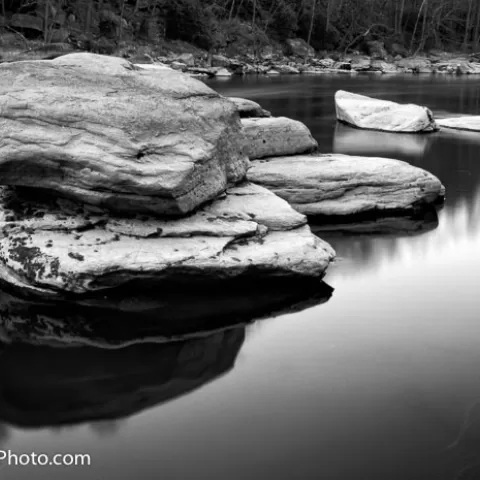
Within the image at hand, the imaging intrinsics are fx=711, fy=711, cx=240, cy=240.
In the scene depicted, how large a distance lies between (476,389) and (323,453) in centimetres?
186

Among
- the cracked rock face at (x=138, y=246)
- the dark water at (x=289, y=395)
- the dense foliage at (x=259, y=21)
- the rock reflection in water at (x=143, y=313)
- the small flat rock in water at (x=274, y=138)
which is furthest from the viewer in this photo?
the dense foliage at (x=259, y=21)

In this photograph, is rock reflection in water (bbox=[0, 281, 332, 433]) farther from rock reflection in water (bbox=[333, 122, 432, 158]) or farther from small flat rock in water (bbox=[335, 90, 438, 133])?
small flat rock in water (bbox=[335, 90, 438, 133])

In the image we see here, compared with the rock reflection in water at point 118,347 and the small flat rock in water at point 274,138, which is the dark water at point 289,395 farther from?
the small flat rock in water at point 274,138

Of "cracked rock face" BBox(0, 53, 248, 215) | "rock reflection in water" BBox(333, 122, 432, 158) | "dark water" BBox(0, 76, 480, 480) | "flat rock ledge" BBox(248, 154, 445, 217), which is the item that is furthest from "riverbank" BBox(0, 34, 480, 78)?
"dark water" BBox(0, 76, 480, 480)

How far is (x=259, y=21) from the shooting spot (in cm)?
6366

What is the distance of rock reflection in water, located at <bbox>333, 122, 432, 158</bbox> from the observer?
1920 centimetres

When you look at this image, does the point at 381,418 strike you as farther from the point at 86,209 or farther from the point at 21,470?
the point at 86,209

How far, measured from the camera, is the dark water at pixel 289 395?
5465 millimetres

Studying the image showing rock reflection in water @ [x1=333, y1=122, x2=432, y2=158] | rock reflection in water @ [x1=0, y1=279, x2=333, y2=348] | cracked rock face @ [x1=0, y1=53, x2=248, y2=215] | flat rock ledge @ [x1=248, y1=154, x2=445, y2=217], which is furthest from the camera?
rock reflection in water @ [x1=333, y1=122, x2=432, y2=158]

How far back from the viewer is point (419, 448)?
5672mm

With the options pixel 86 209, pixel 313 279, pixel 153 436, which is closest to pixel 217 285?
pixel 313 279

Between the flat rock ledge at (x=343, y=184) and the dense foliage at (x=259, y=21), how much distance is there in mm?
35973

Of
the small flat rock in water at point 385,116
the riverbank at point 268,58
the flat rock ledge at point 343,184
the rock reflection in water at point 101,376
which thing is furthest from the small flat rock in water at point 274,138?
the riverbank at point 268,58

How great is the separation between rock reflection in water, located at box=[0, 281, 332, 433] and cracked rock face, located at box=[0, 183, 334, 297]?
265 mm
